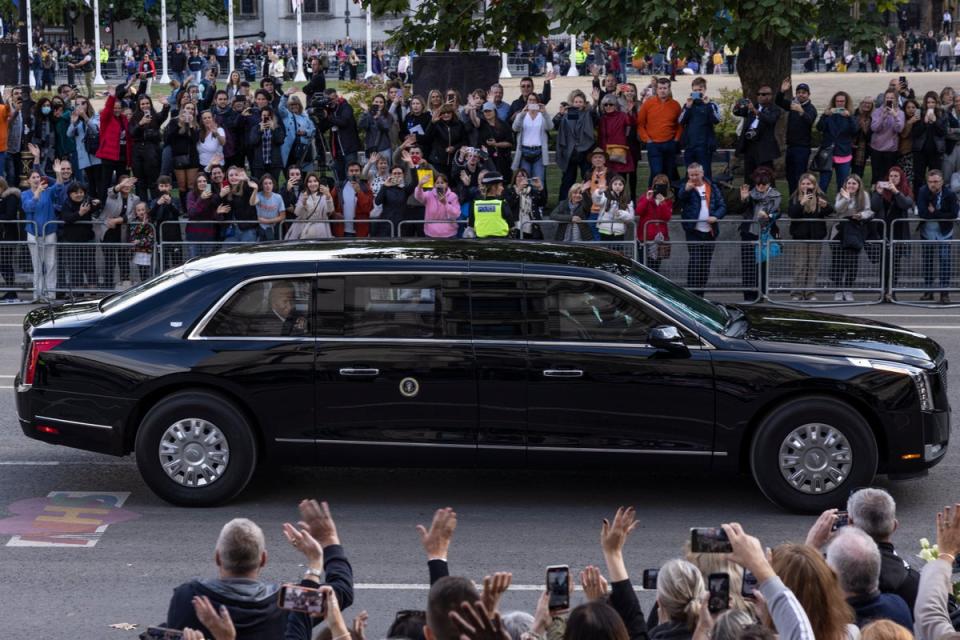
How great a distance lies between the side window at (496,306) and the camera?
992 cm

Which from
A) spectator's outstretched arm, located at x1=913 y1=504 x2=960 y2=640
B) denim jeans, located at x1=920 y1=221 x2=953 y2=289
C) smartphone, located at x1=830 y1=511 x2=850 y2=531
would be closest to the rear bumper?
smartphone, located at x1=830 y1=511 x2=850 y2=531

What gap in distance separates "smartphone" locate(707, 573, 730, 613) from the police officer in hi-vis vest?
1333 cm

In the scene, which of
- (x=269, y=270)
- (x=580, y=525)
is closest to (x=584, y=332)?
(x=580, y=525)

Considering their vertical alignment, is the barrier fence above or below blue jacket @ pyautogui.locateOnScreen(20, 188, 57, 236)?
below

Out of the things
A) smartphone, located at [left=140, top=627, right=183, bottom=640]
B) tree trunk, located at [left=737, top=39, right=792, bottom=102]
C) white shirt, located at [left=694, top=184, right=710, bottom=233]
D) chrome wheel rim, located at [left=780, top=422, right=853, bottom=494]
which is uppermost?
tree trunk, located at [left=737, top=39, right=792, bottom=102]

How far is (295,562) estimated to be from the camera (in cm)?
916

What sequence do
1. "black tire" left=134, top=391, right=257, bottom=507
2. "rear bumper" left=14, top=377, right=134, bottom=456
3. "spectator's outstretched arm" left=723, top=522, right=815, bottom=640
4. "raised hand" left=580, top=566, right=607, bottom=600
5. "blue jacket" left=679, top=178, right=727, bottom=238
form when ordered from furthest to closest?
"blue jacket" left=679, top=178, right=727, bottom=238, "rear bumper" left=14, top=377, right=134, bottom=456, "black tire" left=134, top=391, right=257, bottom=507, "raised hand" left=580, top=566, right=607, bottom=600, "spectator's outstretched arm" left=723, top=522, right=815, bottom=640

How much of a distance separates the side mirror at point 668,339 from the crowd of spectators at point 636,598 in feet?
10.5

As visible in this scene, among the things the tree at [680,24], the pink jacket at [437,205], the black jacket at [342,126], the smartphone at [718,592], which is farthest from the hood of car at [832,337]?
the black jacket at [342,126]

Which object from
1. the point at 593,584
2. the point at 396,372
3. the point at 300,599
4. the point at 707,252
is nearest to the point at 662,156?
the point at 707,252

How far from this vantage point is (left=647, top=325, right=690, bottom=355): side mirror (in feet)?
31.6

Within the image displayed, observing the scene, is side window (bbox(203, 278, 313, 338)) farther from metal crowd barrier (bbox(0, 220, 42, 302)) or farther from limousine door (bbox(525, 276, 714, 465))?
metal crowd barrier (bbox(0, 220, 42, 302))

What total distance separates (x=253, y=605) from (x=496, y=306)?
4.46 metres

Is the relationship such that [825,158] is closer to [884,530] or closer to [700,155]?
[700,155]
